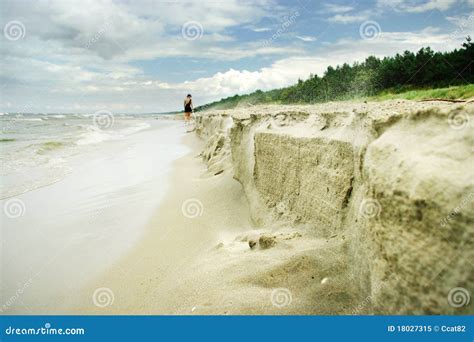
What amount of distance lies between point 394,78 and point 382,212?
37.6 metres

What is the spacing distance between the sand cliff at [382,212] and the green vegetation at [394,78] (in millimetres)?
19100

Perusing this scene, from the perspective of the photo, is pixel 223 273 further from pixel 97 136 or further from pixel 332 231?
pixel 97 136

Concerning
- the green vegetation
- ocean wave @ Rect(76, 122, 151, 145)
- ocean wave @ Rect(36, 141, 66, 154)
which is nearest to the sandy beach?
ocean wave @ Rect(36, 141, 66, 154)

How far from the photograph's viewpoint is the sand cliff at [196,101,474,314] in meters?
2.25

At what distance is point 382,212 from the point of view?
103 inches

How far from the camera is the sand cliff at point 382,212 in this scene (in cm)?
225

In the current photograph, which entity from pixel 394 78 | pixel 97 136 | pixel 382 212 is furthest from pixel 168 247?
pixel 394 78

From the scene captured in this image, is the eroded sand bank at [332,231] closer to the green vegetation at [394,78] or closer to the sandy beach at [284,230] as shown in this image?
the sandy beach at [284,230]

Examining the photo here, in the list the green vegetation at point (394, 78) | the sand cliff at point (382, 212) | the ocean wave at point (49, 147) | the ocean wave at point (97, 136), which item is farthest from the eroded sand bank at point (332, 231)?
the green vegetation at point (394, 78)

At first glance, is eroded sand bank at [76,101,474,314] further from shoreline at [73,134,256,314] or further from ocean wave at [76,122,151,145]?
ocean wave at [76,122,151,145]

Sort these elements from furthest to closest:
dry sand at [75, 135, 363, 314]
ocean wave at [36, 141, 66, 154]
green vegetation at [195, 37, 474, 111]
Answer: green vegetation at [195, 37, 474, 111], ocean wave at [36, 141, 66, 154], dry sand at [75, 135, 363, 314]

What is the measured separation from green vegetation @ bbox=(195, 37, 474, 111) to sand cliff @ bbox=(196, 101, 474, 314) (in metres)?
19.1

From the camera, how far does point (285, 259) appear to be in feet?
12.2

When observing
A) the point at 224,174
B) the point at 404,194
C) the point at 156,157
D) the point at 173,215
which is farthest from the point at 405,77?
the point at 404,194
